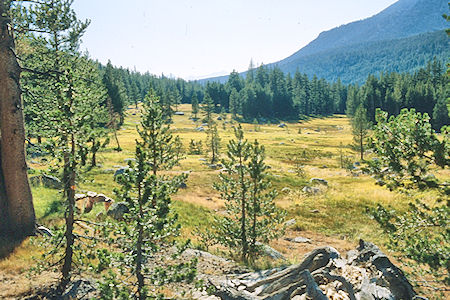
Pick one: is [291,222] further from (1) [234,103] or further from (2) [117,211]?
(1) [234,103]

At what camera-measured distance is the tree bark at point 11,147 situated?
379 inches

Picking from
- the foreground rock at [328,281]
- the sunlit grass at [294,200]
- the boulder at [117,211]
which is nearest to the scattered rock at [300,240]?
the sunlit grass at [294,200]

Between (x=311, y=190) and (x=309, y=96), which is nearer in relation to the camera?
(x=311, y=190)

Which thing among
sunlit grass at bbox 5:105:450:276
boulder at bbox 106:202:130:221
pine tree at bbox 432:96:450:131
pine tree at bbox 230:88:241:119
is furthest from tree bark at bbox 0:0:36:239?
pine tree at bbox 230:88:241:119

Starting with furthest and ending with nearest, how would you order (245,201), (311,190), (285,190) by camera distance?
(285,190) < (311,190) < (245,201)

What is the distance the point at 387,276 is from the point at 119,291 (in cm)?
796

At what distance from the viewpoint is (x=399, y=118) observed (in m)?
8.15

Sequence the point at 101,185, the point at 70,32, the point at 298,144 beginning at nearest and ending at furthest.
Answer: the point at 70,32 → the point at 101,185 → the point at 298,144

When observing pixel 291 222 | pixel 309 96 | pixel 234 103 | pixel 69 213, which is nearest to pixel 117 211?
pixel 69 213

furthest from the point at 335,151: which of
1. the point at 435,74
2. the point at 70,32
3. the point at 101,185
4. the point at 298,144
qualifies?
the point at 435,74

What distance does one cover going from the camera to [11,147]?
9.73 meters

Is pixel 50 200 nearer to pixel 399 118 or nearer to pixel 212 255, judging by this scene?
pixel 212 255

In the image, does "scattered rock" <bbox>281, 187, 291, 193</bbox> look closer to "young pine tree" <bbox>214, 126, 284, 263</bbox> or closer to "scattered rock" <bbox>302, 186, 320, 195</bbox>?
"scattered rock" <bbox>302, 186, 320, 195</bbox>

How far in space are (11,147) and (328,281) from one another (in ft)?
37.9
